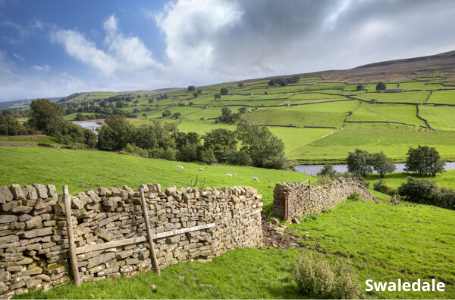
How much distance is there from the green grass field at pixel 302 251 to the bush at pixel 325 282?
549 millimetres

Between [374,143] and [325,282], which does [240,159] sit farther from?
[374,143]

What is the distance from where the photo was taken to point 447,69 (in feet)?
557

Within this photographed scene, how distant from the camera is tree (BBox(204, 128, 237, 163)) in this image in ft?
160

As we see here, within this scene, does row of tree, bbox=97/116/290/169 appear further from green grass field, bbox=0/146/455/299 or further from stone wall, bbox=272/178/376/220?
stone wall, bbox=272/178/376/220

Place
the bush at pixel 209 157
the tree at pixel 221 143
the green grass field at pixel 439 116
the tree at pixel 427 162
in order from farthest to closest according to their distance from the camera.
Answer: the green grass field at pixel 439 116, the tree at pixel 427 162, the tree at pixel 221 143, the bush at pixel 209 157

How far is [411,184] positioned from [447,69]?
20331 centimetres

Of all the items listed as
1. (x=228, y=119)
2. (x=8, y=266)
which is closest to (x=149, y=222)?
(x=8, y=266)

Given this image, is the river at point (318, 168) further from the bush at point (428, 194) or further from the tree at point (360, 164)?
the bush at point (428, 194)

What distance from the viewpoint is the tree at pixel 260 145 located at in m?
51.6

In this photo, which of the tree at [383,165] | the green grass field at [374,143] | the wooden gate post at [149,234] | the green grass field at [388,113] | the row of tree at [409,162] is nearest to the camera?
the wooden gate post at [149,234]

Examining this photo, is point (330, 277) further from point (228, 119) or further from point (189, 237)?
point (228, 119)

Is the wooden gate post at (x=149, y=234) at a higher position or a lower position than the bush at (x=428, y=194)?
higher

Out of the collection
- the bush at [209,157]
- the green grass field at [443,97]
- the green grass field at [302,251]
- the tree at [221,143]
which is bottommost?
the green grass field at [302,251]

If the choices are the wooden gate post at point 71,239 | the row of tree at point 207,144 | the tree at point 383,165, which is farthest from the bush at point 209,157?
the tree at point 383,165
